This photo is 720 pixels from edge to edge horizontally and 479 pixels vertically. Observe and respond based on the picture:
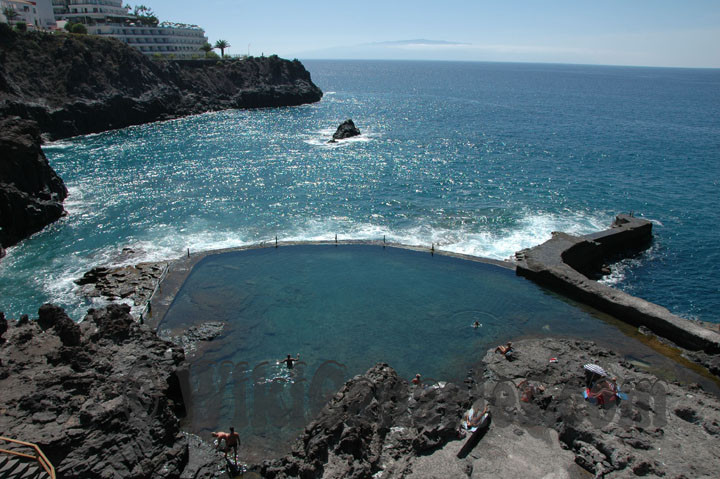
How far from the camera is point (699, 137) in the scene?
107938 mm

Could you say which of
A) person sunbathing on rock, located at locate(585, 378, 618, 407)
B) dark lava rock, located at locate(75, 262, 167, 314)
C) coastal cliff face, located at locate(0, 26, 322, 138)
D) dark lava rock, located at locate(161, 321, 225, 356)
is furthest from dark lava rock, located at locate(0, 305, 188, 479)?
coastal cliff face, located at locate(0, 26, 322, 138)

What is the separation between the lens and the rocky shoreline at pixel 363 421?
64.9ft

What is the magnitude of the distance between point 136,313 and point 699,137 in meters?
126

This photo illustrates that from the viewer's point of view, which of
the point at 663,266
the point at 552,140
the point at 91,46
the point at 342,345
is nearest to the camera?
the point at 342,345

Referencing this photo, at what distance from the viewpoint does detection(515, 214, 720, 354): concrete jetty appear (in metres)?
32.0

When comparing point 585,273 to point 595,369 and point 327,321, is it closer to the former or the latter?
point 595,369

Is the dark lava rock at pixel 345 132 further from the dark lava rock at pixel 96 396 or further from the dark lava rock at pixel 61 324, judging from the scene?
the dark lava rock at pixel 96 396

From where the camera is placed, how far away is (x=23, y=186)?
52.8m

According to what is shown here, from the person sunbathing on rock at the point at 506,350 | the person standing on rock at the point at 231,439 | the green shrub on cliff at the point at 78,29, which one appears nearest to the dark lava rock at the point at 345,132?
the person sunbathing on rock at the point at 506,350

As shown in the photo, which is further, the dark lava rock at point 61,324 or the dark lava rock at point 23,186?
the dark lava rock at point 23,186

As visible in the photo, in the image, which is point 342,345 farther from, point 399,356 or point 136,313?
point 136,313

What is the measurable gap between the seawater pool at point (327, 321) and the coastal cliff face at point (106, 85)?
79.6 metres

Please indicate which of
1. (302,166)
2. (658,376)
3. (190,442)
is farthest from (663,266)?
(302,166)

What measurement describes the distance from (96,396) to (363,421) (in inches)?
499
